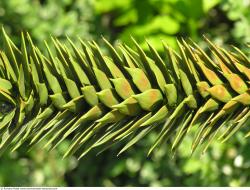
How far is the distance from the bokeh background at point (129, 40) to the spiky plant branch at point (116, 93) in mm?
790

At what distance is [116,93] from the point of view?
2.07ft

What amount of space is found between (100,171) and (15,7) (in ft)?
1.88

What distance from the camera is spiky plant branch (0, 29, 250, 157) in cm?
62

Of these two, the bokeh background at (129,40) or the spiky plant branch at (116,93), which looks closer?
the spiky plant branch at (116,93)

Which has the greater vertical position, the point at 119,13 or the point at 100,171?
the point at 119,13

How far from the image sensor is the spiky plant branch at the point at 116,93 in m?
0.62

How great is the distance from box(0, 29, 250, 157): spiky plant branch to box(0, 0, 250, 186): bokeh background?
31.1 inches

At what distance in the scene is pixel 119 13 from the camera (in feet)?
5.62

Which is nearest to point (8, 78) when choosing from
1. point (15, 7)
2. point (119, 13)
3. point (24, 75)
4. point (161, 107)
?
point (24, 75)

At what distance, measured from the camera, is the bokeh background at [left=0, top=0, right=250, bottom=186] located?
1540mm

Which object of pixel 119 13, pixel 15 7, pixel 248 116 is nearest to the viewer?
pixel 248 116

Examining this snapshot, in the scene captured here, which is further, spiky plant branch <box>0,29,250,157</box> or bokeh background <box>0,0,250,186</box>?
bokeh background <box>0,0,250,186</box>

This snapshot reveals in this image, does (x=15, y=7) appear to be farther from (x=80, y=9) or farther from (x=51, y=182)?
(x=51, y=182)

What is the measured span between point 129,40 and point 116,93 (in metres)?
0.93
